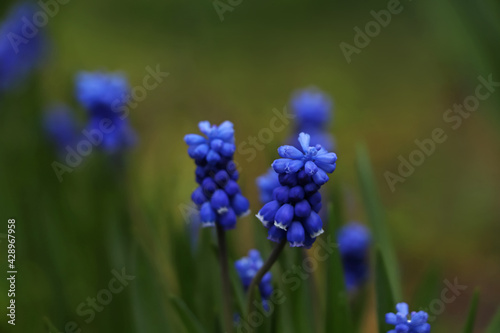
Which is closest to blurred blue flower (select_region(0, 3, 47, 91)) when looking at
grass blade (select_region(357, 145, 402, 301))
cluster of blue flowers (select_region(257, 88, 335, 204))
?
cluster of blue flowers (select_region(257, 88, 335, 204))

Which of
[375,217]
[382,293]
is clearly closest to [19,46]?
[375,217]

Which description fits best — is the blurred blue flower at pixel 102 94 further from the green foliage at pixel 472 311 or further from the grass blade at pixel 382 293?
the green foliage at pixel 472 311

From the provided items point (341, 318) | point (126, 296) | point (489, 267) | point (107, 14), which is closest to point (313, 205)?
point (341, 318)

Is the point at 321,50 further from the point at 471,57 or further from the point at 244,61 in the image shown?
the point at 471,57

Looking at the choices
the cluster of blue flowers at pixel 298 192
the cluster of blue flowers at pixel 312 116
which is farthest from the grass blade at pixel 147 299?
the cluster of blue flowers at pixel 312 116

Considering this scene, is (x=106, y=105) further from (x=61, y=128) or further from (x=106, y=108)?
(x=61, y=128)

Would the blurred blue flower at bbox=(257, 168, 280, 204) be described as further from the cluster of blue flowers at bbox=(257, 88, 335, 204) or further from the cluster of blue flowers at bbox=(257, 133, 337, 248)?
the cluster of blue flowers at bbox=(257, 88, 335, 204)
